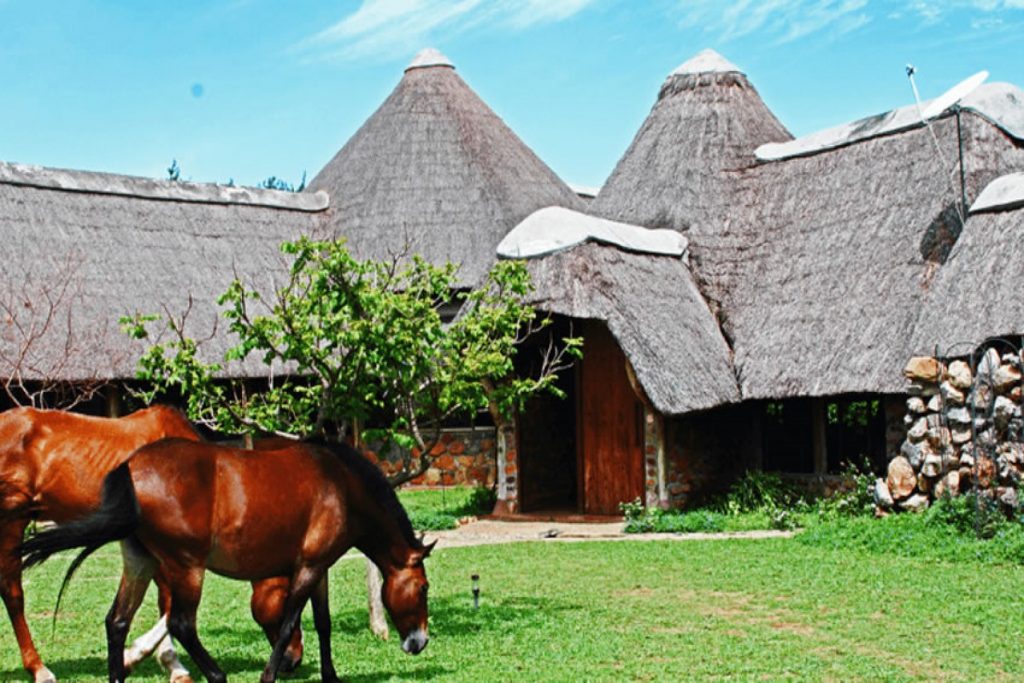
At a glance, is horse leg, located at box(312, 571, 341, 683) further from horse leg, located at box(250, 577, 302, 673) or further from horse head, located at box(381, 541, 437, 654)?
horse head, located at box(381, 541, 437, 654)

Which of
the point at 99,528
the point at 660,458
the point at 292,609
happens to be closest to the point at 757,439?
the point at 660,458

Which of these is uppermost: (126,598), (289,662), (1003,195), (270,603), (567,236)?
(1003,195)

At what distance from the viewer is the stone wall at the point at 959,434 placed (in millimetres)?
12273

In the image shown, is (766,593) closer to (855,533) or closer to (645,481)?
(855,533)

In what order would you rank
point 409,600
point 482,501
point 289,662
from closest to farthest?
point 409,600 < point 289,662 < point 482,501

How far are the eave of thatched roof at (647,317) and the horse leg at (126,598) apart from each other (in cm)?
869

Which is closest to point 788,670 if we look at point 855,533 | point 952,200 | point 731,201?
point 855,533

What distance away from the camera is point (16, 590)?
7.29 metres

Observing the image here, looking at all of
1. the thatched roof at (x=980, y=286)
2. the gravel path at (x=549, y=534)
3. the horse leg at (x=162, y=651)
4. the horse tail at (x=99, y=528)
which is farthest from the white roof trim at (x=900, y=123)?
the horse tail at (x=99, y=528)

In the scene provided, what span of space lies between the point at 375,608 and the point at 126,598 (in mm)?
2497

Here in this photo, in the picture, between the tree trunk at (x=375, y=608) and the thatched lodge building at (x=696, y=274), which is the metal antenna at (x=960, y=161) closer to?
the thatched lodge building at (x=696, y=274)

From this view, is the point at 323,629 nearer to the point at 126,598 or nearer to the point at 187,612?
the point at 187,612

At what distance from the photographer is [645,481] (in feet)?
51.3

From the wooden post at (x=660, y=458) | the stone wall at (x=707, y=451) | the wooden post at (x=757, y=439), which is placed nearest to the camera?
the wooden post at (x=660, y=458)
